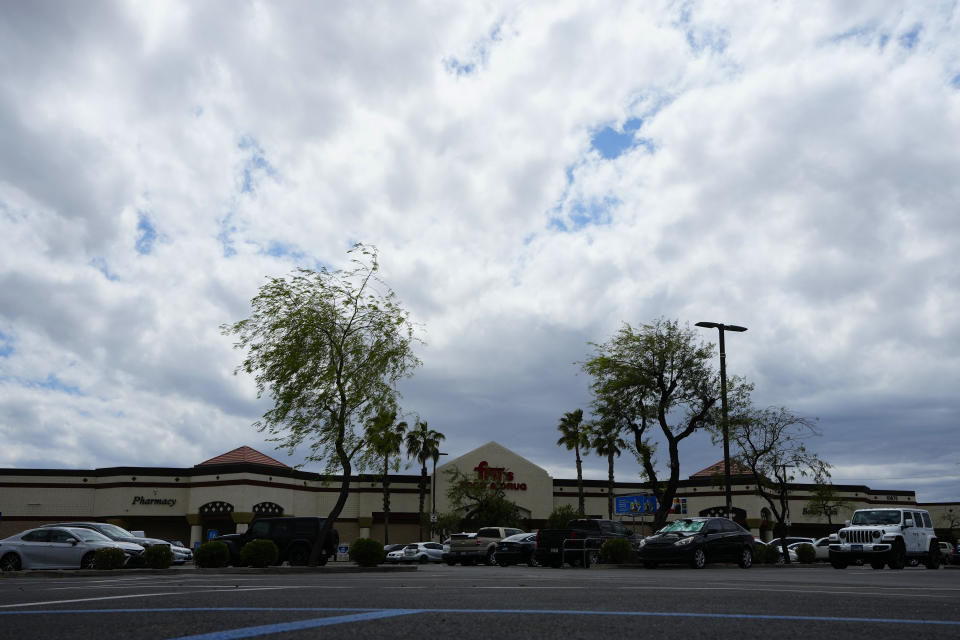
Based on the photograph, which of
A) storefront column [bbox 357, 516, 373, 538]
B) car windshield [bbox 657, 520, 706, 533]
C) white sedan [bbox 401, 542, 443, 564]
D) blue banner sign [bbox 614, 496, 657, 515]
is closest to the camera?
car windshield [bbox 657, 520, 706, 533]

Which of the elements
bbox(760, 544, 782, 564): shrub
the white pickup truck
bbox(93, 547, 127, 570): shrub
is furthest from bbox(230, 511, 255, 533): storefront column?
bbox(760, 544, 782, 564): shrub

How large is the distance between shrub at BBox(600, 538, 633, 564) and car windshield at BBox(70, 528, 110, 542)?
16.1 meters

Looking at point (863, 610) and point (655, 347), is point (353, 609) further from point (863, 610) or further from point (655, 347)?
point (655, 347)

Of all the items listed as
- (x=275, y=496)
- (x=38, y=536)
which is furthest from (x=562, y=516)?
(x=38, y=536)

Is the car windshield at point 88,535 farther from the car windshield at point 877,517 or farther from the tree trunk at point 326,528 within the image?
the car windshield at point 877,517

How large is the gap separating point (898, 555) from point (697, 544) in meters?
6.15

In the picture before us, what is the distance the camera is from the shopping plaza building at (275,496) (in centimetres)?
5103

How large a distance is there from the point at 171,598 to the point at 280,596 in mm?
1053

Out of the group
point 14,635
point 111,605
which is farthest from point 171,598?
point 14,635

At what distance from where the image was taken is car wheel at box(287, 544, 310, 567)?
2897 cm

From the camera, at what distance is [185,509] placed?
5206 centimetres

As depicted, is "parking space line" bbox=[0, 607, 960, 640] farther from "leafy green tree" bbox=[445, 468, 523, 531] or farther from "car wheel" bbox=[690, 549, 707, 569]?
"leafy green tree" bbox=[445, 468, 523, 531]

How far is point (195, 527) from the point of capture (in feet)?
170

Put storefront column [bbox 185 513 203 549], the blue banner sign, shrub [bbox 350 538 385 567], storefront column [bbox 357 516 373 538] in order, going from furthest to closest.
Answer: storefront column [bbox 357 516 373 538]
storefront column [bbox 185 513 203 549]
the blue banner sign
shrub [bbox 350 538 385 567]
